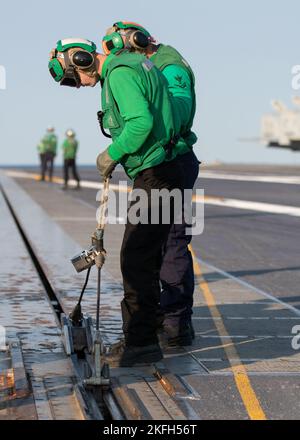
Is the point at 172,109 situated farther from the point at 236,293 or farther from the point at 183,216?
the point at 236,293

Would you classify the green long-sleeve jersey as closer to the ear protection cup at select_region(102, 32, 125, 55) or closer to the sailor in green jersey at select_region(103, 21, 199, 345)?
the sailor in green jersey at select_region(103, 21, 199, 345)

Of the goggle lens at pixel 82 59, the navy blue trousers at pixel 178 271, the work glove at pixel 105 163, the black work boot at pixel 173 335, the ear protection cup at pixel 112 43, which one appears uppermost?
the ear protection cup at pixel 112 43

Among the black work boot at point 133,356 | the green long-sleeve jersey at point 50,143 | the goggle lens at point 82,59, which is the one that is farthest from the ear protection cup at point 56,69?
the green long-sleeve jersey at point 50,143

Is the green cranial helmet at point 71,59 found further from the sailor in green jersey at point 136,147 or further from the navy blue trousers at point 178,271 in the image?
the navy blue trousers at point 178,271

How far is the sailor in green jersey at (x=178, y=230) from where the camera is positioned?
24.7 feet

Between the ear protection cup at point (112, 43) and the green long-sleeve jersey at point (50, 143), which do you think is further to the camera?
the green long-sleeve jersey at point (50, 143)

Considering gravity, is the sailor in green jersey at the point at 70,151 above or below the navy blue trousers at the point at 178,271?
below

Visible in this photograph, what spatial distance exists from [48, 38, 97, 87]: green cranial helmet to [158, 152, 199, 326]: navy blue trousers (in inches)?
48.5

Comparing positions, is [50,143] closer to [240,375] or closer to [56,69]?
[56,69]

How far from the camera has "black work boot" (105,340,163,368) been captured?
24.2 ft

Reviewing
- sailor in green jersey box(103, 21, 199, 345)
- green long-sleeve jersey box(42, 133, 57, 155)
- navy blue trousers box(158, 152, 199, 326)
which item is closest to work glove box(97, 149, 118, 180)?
sailor in green jersey box(103, 21, 199, 345)

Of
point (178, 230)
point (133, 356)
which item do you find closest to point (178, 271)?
point (178, 230)
